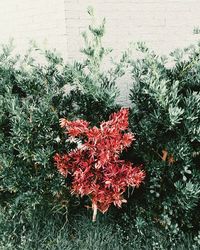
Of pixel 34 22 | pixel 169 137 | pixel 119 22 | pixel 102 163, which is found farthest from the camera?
pixel 34 22

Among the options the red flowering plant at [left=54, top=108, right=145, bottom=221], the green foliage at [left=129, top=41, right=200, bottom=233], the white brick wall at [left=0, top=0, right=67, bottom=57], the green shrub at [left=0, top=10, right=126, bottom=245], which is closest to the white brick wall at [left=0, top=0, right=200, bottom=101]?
the white brick wall at [left=0, top=0, right=67, bottom=57]

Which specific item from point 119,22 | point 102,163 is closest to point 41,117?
point 102,163

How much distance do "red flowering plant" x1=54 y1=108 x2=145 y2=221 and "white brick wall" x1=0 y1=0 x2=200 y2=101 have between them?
156 cm

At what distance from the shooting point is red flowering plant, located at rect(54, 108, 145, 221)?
9.57 feet

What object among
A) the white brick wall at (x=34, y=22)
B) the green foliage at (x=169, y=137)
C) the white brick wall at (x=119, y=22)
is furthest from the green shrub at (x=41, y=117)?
the white brick wall at (x=119, y=22)

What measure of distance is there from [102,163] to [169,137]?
0.62 m

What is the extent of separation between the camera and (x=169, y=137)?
3.24 m

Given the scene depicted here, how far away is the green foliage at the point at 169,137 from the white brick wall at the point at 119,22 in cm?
115

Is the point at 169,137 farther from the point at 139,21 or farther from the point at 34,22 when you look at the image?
the point at 34,22

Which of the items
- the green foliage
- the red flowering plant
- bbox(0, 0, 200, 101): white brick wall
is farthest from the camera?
bbox(0, 0, 200, 101): white brick wall

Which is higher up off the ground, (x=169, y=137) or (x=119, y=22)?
(x=119, y=22)

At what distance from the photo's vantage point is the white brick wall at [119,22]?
4379 mm

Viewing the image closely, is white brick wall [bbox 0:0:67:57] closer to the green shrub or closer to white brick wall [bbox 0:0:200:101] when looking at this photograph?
white brick wall [bbox 0:0:200:101]

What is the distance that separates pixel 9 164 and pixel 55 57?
3.10 ft
